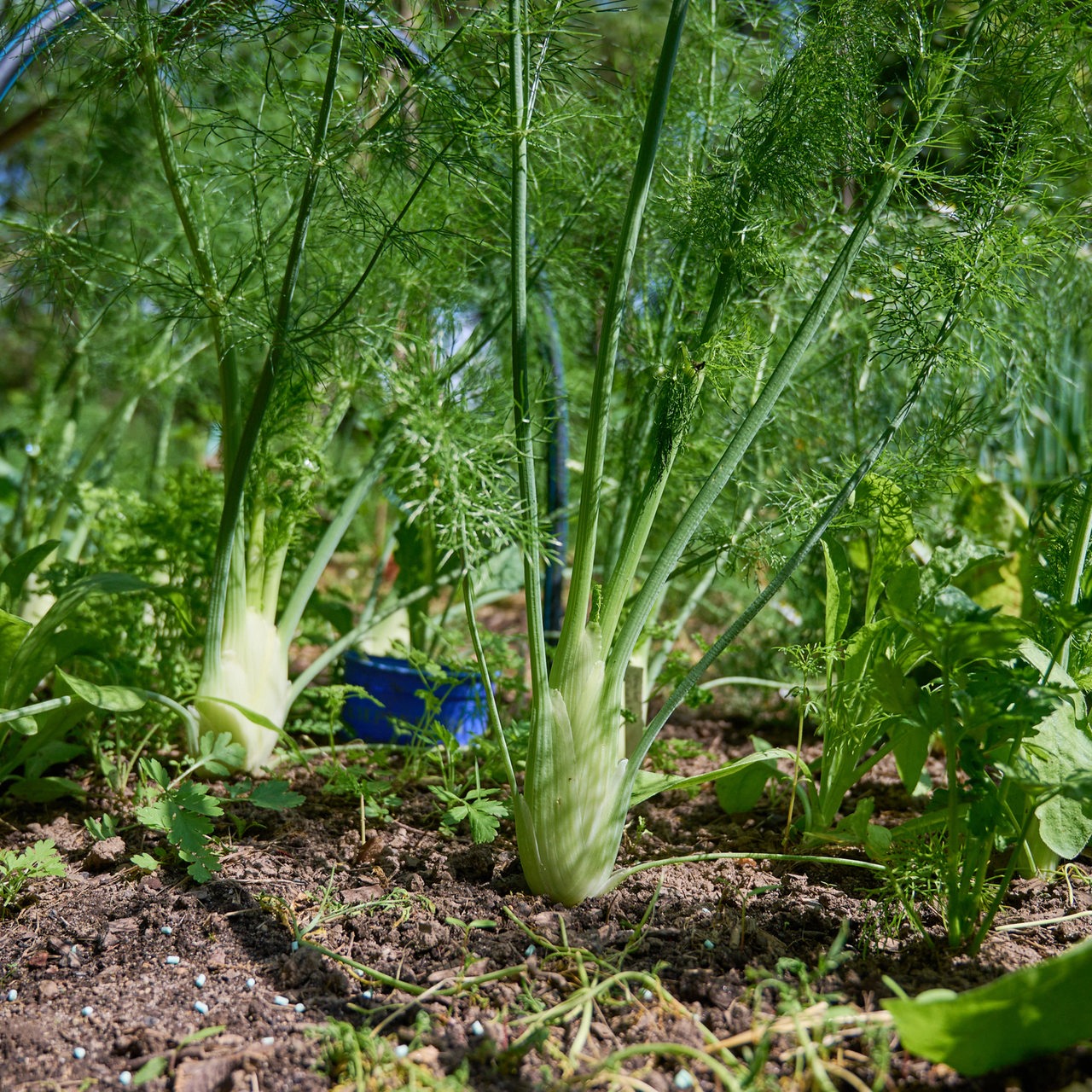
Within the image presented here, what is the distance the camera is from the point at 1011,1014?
0.79 metres

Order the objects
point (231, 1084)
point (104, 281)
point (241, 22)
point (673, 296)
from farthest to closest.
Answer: point (104, 281), point (673, 296), point (241, 22), point (231, 1084)

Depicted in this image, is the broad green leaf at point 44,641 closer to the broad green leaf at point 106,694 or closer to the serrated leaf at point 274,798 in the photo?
the broad green leaf at point 106,694

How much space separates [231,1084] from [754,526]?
38.3 inches

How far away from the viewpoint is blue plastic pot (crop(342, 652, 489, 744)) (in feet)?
5.81

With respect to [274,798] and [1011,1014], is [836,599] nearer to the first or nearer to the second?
[1011,1014]

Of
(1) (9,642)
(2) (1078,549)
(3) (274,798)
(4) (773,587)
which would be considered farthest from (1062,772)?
(1) (9,642)

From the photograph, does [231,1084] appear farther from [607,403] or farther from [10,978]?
[607,403]

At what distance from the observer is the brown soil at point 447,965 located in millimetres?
887

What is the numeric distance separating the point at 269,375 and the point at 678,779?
2.80 ft

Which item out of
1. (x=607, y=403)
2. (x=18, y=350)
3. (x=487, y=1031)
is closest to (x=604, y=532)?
(x=607, y=403)

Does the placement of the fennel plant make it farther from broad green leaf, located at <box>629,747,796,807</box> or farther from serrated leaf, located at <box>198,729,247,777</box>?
serrated leaf, located at <box>198,729,247,777</box>

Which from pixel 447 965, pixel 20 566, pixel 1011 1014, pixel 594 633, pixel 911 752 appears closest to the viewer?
pixel 1011 1014

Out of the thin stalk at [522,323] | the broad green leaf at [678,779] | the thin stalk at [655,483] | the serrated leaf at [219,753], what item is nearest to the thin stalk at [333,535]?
the serrated leaf at [219,753]

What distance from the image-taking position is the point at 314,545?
6.19 ft
